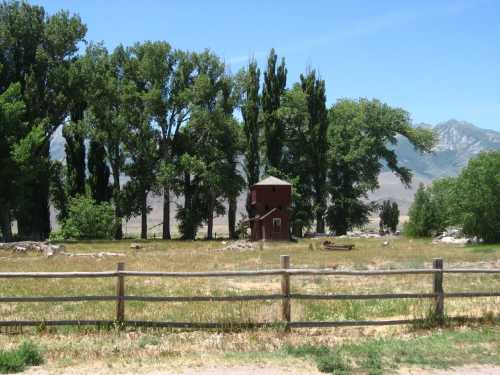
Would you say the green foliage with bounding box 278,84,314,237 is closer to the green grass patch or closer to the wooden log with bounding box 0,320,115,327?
the wooden log with bounding box 0,320,115,327

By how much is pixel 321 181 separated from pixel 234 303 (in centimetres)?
A: 5291

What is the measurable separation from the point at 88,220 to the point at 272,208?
1767cm

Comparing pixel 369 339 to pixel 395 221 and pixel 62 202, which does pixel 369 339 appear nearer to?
pixel 62 202

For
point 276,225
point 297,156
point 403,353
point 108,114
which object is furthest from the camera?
point 297,156

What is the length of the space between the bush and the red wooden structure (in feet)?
49.0

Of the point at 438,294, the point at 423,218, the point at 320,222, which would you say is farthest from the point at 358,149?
the point at 438,294

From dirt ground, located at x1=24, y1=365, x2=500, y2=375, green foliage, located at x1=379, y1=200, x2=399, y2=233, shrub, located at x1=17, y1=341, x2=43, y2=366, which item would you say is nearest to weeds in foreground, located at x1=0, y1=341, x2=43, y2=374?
shrub, located at x1=17, y1=341, x2=43, y2=366

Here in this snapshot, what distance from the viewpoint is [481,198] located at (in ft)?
142

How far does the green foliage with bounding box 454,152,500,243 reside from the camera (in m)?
43.1

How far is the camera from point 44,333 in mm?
12055

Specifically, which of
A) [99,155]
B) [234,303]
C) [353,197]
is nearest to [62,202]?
[99,155]

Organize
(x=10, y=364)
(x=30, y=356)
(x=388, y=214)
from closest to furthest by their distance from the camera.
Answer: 1. (x=10, y=364)
2. (x=30, y=356)
3. (x=388, y=214)

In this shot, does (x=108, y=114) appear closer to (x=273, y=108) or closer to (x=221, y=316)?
(x=273, y=108)

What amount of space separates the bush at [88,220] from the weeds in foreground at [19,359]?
157 feet
